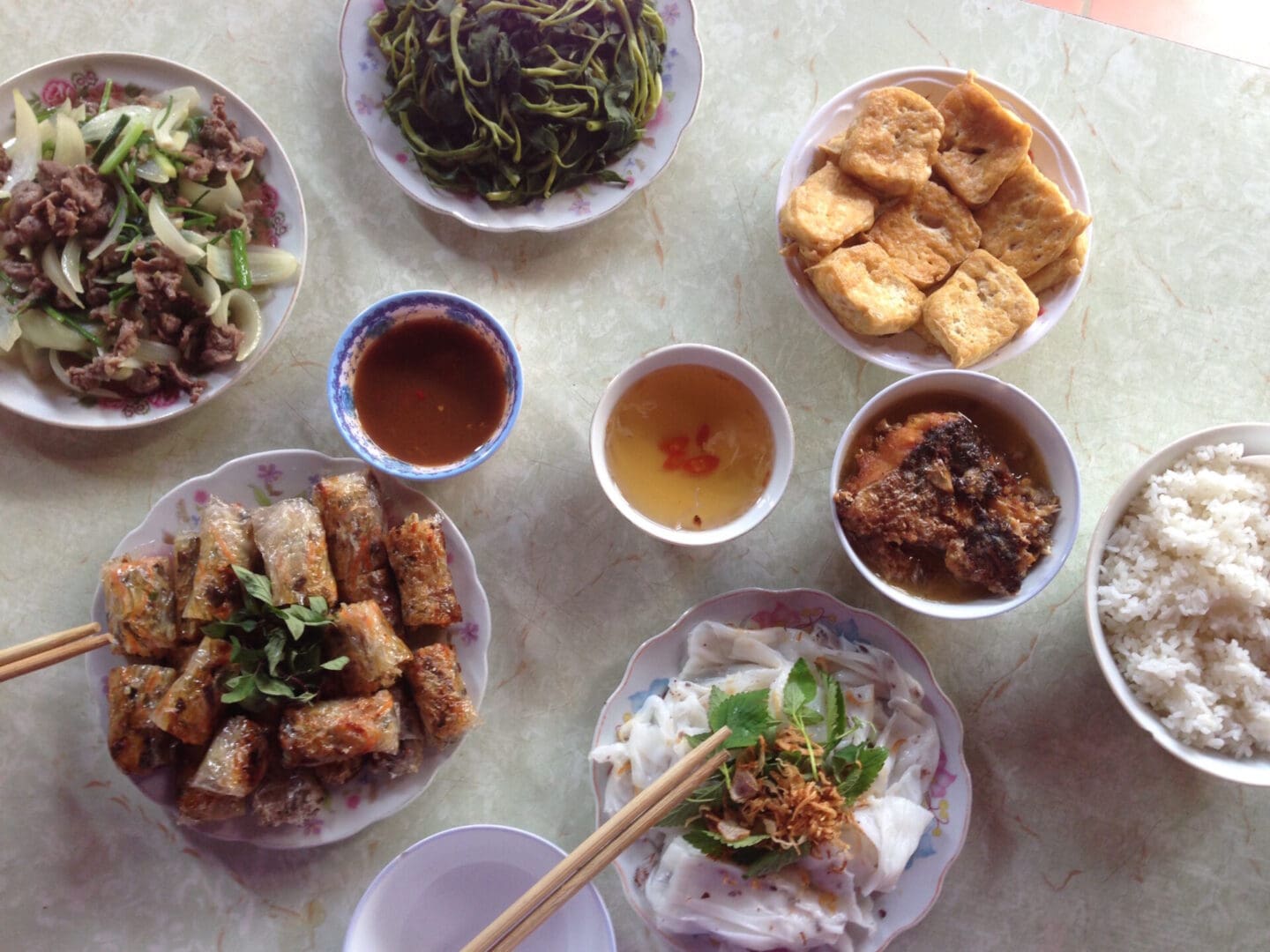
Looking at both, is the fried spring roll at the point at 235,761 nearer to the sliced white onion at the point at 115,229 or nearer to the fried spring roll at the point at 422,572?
the fried spring roll at the point at 422,572

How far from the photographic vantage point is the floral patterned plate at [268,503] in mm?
2104

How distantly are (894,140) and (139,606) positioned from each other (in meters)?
2.02

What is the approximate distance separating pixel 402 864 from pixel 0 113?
197 centimetres

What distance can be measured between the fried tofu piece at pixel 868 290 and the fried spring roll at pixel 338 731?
1.36 m

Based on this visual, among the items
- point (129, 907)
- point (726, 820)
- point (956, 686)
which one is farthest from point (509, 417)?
point (129, 907)

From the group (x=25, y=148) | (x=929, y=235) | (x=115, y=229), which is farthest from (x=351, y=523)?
(x=929, y=235)

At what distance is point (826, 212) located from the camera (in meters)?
2.14

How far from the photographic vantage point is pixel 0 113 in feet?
6.99

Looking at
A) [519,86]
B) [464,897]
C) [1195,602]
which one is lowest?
[464,897]

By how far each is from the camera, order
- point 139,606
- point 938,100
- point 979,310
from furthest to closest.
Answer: point 938,100 → point 979,310 → point 139,606

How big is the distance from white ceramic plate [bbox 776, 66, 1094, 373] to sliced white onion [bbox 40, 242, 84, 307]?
1.65m

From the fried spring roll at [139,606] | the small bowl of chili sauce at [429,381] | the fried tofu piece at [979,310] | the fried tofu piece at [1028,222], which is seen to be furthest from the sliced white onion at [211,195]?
the fried tofu piece at [1028,222]

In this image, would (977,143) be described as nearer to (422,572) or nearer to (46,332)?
(422,572)

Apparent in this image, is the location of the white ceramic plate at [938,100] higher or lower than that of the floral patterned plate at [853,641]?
higher
